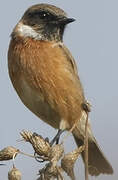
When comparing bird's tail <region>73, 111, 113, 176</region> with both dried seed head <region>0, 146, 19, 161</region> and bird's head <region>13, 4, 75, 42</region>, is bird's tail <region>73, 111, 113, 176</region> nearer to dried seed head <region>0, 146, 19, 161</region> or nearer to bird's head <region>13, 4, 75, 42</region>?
bird's head <region>13, 4, 75, 42</region>

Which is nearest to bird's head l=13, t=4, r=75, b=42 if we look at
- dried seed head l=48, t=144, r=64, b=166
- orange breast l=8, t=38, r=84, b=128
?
orange breast l=8, t=38, r=84, b=128

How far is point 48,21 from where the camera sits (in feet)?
20.5

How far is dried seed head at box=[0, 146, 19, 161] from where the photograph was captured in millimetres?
3303

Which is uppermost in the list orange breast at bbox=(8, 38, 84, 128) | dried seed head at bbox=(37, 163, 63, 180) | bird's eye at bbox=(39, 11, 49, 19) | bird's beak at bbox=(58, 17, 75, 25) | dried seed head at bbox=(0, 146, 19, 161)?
bird's eye at bbox=(39, 11, 49, 19)

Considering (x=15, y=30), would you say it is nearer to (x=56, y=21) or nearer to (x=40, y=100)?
(x=56, y=21)

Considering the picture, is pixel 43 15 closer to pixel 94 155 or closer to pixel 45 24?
pixel 45 24

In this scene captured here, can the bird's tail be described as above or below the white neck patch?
below

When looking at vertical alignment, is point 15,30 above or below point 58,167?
above

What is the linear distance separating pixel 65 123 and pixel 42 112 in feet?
1.11

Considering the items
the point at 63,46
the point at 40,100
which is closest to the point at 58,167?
the point at 40,100

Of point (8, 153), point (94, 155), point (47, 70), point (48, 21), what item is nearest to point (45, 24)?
point (48, 21)

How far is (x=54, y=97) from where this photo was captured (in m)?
5.61

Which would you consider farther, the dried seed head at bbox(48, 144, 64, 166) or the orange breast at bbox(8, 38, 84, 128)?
the orange breast at bbox(8, 38, 84, 128)

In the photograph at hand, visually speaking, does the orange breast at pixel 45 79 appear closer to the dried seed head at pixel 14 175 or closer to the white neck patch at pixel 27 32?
the white neck patch at pixel 27 32
